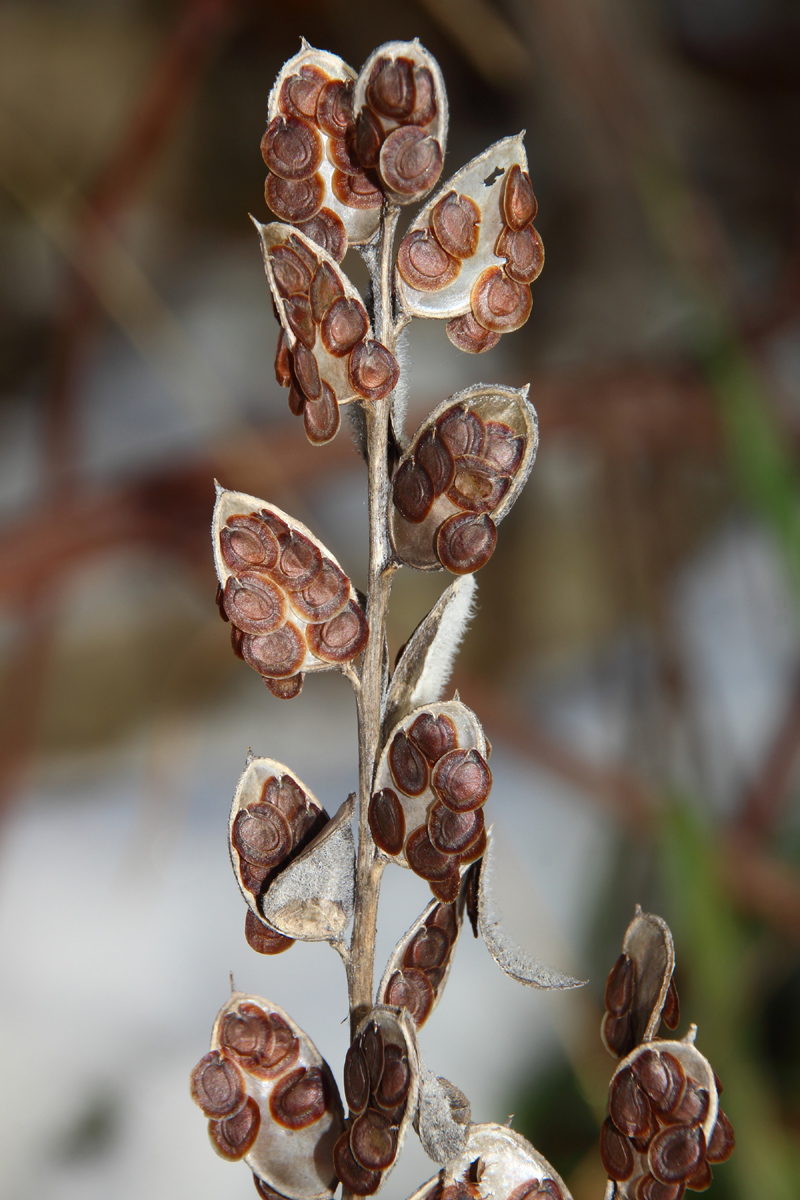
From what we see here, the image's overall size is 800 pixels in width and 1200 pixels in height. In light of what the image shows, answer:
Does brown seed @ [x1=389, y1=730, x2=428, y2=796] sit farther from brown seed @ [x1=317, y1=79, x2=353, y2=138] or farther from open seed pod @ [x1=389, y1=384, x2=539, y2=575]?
brown seed @ [x1=317, y1=79, x2=353, y2=138]

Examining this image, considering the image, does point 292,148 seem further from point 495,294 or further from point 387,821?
point 387,821

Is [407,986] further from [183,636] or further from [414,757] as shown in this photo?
[183,636]

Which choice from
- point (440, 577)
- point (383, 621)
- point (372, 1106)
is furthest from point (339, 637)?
point (440, 577)

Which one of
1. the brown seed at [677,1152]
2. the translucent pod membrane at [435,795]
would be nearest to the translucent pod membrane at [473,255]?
the translucent pod membrane at [435,795]

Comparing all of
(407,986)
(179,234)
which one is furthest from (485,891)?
(179,234)

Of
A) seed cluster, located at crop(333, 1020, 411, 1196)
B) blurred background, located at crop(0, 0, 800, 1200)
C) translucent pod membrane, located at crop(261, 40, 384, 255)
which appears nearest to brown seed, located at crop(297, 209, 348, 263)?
translucent pod membrane, located at crop(261, 40, 384, 255)

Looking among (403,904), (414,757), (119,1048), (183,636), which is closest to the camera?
(414,757)

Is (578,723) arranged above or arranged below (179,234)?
below
